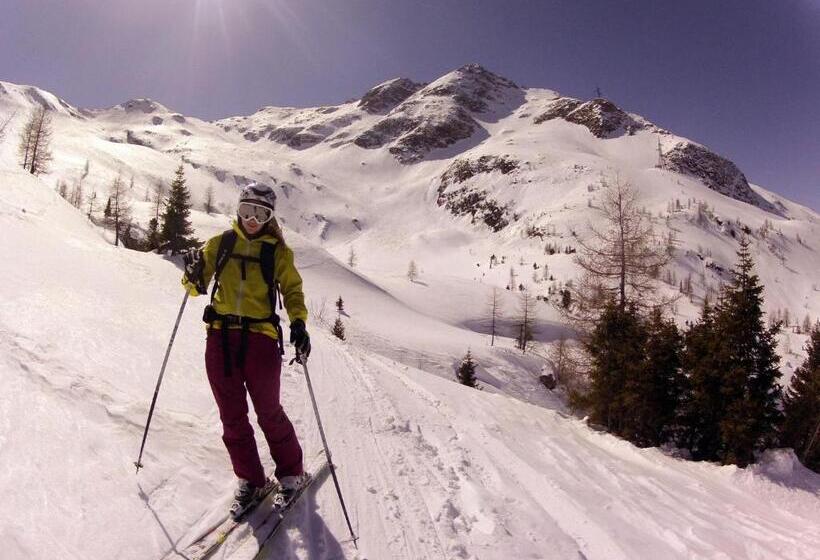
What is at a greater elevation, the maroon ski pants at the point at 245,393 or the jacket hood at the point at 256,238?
the jacket hood at the point at 256,238

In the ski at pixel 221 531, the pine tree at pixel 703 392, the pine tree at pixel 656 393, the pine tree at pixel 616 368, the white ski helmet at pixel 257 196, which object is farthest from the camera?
the pine tree at pixel 616 368

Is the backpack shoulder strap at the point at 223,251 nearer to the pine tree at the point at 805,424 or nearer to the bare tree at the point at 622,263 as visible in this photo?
the bare tree at the point at 622,263

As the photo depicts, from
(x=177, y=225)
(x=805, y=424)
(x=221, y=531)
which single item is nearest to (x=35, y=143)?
(x=177, y=225)

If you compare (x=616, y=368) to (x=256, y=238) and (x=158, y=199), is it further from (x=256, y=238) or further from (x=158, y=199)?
(x=158, y=199)

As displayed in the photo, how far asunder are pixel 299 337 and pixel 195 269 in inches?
42.9

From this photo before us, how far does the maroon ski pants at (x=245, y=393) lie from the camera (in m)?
3.52

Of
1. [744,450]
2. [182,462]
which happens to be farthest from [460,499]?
[744,450]

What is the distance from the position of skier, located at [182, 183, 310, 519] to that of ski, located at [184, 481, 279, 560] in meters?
0.04

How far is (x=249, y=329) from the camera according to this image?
3535 mm

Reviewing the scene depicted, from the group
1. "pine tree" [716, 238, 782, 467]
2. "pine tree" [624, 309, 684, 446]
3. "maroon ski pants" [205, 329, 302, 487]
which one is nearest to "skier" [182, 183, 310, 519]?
"maroon ski pants" [205, 329, 302, 487]

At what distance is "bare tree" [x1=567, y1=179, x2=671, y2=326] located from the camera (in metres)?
16.9

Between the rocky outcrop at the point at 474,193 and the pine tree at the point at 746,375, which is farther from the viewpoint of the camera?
the rocky outcrop at the point at 474,193

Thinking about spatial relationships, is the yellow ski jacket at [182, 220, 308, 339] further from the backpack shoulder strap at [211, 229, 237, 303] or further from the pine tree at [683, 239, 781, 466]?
the pine tree at [683, 239, 781, 466]

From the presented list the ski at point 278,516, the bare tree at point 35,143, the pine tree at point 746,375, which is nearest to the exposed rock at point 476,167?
the bare tree at point 35,143
